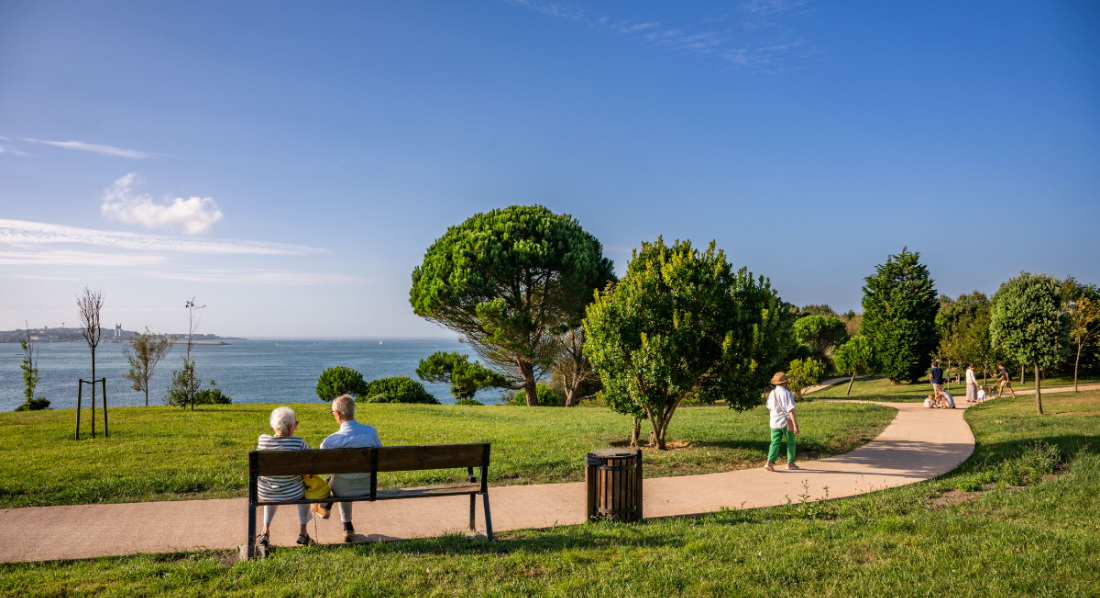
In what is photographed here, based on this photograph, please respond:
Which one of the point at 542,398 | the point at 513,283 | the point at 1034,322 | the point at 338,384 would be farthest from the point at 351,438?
the point at 542,398

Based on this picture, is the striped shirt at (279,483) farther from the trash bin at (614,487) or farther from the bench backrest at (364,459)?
the trash bin at (614,487)

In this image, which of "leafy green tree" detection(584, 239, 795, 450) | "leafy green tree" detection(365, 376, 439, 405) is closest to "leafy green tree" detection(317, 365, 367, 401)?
"leafy green tree" detection(365, 376, 439, 405)

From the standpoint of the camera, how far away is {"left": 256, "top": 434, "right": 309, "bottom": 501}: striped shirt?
5.07 meters

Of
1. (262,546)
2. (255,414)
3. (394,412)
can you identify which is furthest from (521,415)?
(262,546)

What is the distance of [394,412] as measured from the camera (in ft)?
58.0

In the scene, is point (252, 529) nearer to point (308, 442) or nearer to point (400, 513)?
point (400, 513)

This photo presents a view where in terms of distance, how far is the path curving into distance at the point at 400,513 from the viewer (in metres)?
5.25

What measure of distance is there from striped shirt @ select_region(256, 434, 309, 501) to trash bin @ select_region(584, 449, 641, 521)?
103 inches

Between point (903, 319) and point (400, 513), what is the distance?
31994 millimetres

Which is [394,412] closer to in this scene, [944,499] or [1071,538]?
[944,499]

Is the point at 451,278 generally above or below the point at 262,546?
above

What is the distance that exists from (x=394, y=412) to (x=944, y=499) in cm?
1391

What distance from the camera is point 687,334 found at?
1003 centimetres

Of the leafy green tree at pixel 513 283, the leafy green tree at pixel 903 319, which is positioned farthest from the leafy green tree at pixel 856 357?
the leafy green tree at pixel 513 283
